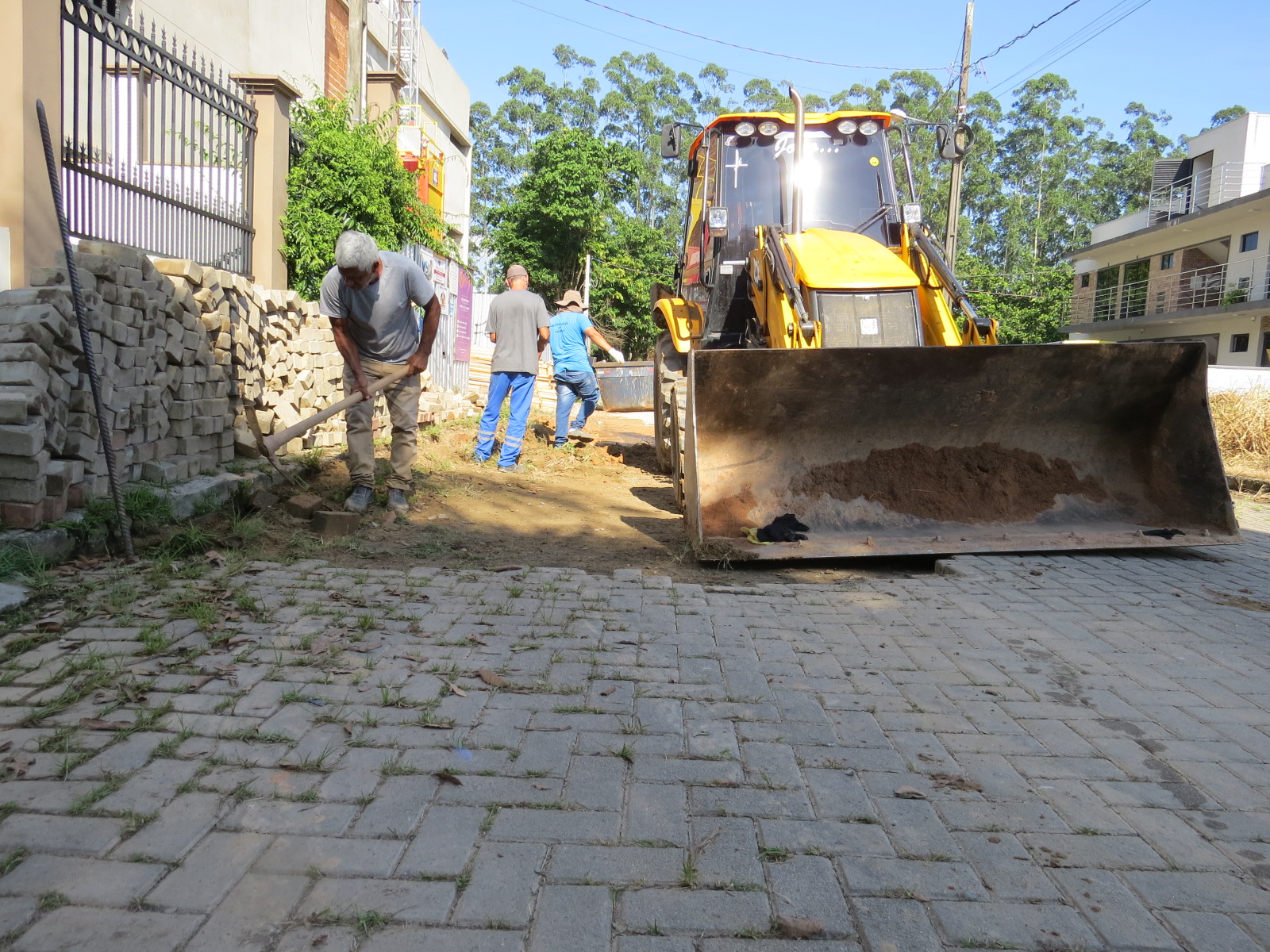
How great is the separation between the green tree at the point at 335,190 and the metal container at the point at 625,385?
6.70 m

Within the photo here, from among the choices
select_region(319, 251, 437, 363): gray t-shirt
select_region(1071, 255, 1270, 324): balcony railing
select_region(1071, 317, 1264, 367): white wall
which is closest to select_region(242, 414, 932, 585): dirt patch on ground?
select_region(319, 251, 437, 363): gray t-shirt

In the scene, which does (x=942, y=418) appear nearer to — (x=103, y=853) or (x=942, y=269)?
(x=942, y=269)

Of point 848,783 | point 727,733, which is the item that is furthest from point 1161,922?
point 727,733

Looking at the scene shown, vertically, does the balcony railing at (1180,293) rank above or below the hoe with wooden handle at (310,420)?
above

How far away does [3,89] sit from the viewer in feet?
16.5

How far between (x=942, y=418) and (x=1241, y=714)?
116 inches

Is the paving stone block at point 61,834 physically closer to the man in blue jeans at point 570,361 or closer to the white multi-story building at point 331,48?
the man in blue jeans at point 570,361

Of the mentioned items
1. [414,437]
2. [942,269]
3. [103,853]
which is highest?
[942,269]

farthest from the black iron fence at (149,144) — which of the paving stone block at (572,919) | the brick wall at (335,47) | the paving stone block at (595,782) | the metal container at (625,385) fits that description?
the brick wall at (335,47)

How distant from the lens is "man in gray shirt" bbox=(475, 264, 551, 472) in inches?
351

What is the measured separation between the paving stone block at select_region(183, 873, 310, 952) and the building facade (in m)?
30.8

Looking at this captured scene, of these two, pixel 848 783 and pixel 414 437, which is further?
pixel 414 437

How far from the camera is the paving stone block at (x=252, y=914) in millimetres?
1892

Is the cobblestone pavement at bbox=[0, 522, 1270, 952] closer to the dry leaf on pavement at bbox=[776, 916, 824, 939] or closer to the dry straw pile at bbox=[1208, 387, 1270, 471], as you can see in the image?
the dry leaf on pavement at bbox=[776, 916, 824, 939]
